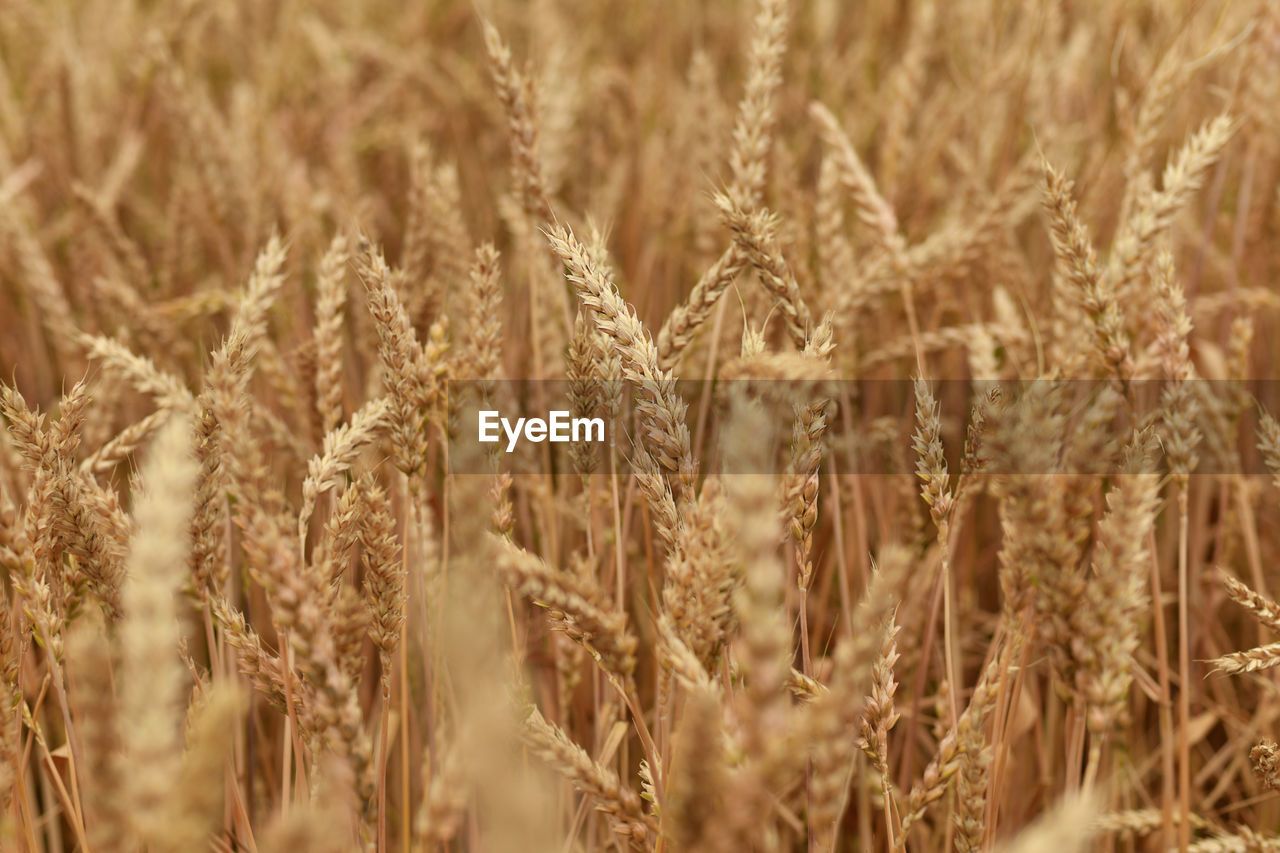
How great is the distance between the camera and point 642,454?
31.9 inches

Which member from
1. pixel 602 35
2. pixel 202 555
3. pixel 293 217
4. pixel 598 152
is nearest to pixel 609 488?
pixel 202 555

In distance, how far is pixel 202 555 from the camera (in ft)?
2.81

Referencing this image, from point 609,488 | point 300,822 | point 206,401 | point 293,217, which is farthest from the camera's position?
point 293,217

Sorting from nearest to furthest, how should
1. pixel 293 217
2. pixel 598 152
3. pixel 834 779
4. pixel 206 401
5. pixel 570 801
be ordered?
pixel 834 779 → pixel 206 401 → pixel 570 801 → pixel 293 217 → pixel 598 152

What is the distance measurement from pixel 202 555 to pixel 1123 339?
1.04m

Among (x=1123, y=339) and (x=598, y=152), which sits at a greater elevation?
(x=598, y=152)

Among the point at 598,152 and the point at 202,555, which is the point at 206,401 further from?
the point at 598,152

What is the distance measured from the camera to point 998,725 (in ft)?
3.01

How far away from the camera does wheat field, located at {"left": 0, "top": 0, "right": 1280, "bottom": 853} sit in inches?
26.1

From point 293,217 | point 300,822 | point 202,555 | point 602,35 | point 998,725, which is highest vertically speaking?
point 602,35

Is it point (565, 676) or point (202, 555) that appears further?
point (565, 676)

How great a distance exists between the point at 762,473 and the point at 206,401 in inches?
24.8

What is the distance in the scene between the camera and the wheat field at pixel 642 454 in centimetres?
66

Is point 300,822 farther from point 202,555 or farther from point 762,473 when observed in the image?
point 202,555
